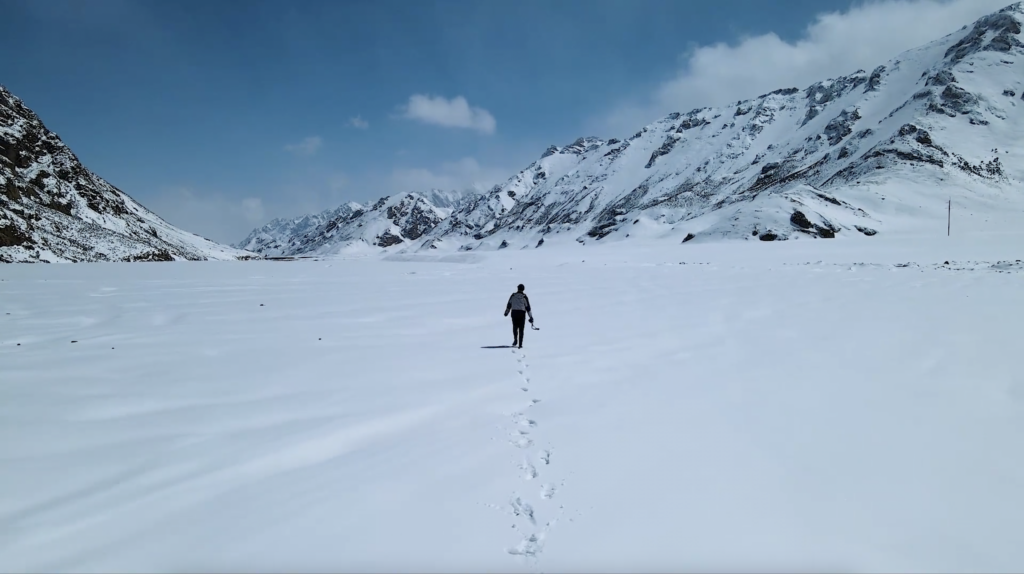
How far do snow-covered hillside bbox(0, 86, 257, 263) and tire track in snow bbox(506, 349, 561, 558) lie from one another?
274 ft

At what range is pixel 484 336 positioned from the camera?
1287 cm

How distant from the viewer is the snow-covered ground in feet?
13.2

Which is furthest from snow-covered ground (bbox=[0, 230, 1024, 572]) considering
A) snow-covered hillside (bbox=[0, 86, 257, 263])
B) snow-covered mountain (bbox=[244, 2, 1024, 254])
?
snow-covered hillside (bbox=[0, 86, 257, 263])

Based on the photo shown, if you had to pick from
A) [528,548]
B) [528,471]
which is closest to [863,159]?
[528,471]

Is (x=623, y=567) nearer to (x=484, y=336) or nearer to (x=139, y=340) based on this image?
(x=484, y=336)

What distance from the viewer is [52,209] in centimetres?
8725

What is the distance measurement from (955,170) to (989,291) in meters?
102

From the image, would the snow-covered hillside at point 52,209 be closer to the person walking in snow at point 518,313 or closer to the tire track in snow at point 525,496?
the person walking in snow at point 518,313

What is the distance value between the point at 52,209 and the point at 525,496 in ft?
387

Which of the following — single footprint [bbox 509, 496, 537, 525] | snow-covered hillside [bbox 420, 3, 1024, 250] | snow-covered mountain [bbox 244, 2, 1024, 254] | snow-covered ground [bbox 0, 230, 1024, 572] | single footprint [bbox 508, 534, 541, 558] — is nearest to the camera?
single footprint [bbox 508, 534, 541, 558]

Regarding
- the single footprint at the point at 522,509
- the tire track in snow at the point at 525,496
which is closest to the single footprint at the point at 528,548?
the tire track in snow at the point at 525,496

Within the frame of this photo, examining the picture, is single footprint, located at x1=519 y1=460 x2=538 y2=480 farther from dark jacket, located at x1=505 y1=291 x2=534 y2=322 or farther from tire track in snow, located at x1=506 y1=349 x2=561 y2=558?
dark jacket, located at x1=505 y1=291 x2=534 y2=322

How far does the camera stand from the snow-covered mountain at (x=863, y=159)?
245ft

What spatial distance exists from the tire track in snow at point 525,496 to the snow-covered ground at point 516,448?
24 millimetres
